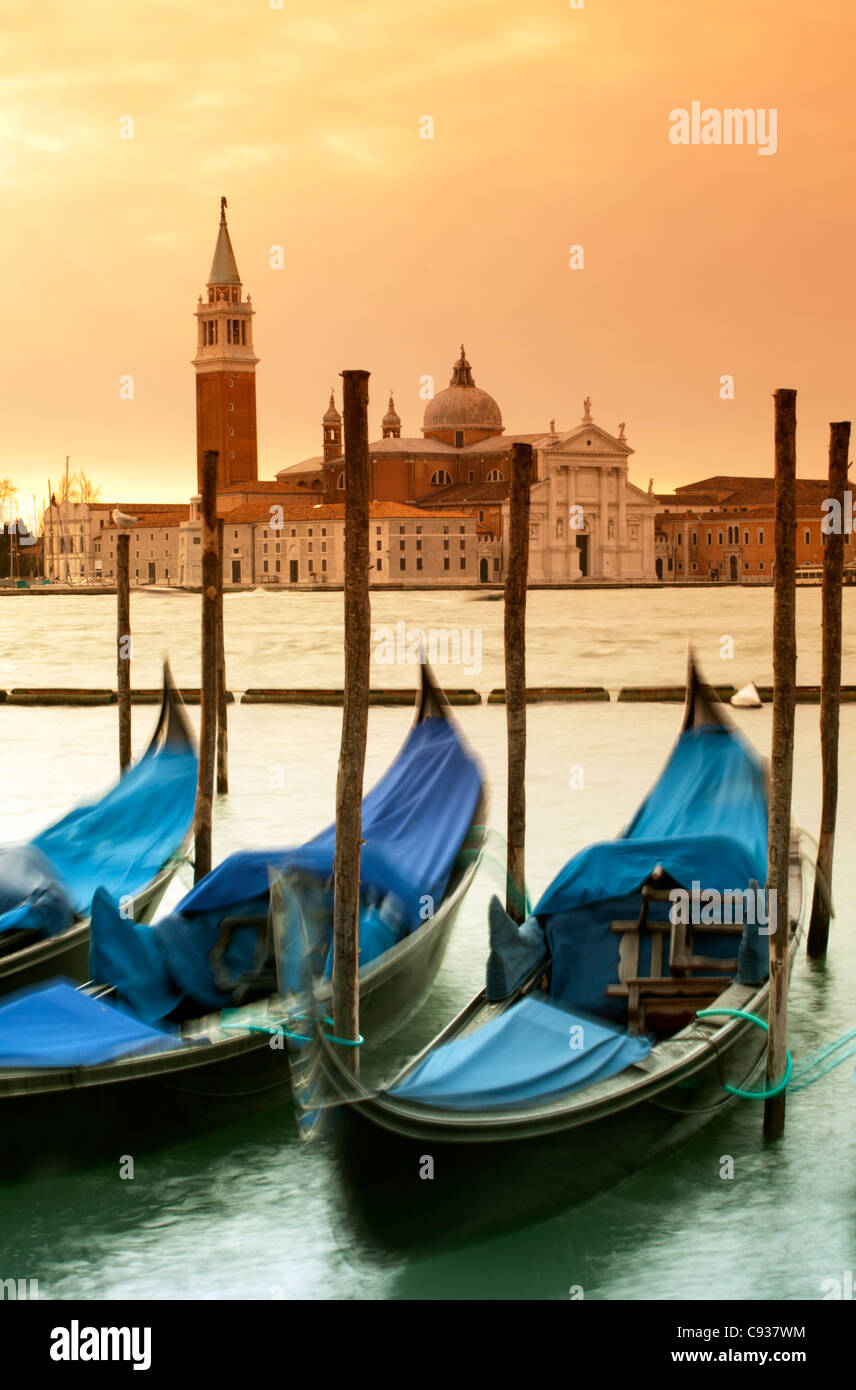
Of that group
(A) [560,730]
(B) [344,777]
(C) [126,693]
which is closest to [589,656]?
(A) [560,730]

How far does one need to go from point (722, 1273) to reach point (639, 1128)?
11.5 inches

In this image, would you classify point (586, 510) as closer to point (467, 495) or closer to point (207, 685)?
point (467, 495)

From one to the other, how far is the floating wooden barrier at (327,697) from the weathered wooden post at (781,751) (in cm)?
888

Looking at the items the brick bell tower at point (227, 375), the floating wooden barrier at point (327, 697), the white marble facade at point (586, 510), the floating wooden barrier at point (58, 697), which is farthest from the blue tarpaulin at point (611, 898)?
the brick bell tower at point (227, 375)

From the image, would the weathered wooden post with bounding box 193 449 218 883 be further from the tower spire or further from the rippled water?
the tower spire

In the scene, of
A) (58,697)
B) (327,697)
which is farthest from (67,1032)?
(58,697)

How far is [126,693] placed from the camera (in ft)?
25.3

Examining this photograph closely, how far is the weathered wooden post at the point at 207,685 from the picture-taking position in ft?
17.0

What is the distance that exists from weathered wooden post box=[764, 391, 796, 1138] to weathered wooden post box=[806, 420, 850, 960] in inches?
34.8

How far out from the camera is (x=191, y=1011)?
3.47 metres

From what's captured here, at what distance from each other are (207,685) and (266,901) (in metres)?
1.96

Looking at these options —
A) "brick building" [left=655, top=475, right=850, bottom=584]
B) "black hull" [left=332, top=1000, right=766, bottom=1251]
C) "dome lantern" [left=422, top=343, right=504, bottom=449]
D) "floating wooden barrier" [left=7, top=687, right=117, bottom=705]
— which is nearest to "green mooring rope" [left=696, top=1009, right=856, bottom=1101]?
"black hull" [left=332, top=1000, right=766, bottom=1251]
